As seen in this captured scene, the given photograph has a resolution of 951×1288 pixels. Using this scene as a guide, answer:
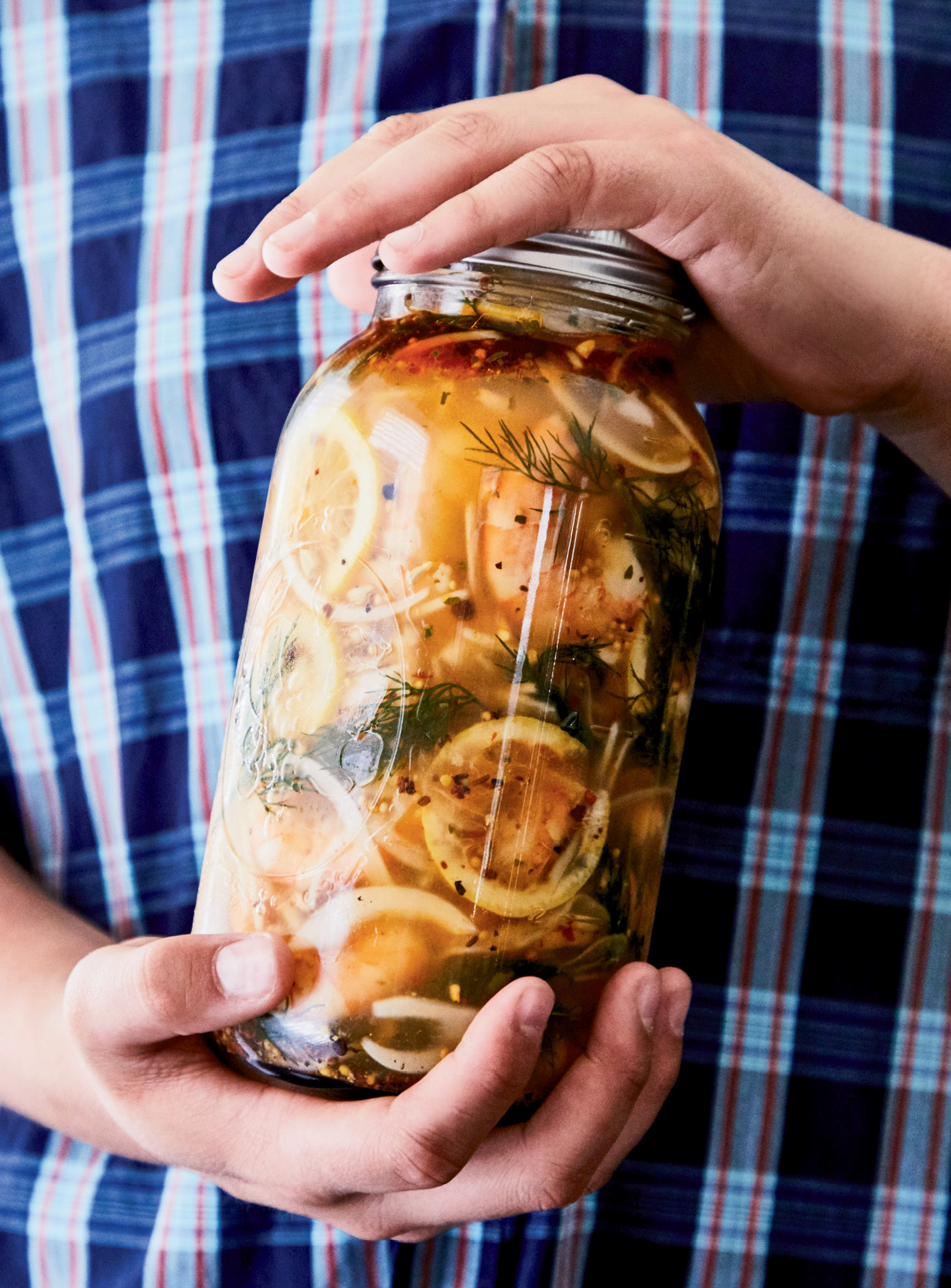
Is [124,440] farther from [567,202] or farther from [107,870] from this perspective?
[567,202]

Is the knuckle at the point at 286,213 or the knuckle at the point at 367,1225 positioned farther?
the knuckle at the point at 367,1225

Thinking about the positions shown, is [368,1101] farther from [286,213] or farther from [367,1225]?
[286,213]

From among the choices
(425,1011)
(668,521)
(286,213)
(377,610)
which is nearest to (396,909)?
(425,1011)

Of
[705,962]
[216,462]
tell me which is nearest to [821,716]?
[705,962]

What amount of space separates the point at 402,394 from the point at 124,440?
41cm

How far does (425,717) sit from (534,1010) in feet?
0.51

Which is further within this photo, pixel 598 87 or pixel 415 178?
pixel 598 87

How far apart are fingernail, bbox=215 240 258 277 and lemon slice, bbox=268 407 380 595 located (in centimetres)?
10

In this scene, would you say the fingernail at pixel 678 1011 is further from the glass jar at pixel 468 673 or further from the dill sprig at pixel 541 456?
the dill sprig at pixel 541 456

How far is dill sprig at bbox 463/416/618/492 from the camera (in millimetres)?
541

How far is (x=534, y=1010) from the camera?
0.50 meters

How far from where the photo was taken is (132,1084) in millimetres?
620

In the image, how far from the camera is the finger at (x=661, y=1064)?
1.93 feet

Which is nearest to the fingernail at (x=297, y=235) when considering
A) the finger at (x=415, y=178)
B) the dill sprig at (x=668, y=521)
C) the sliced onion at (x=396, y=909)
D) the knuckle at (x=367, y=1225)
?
the finger at (x=415, y=178)
